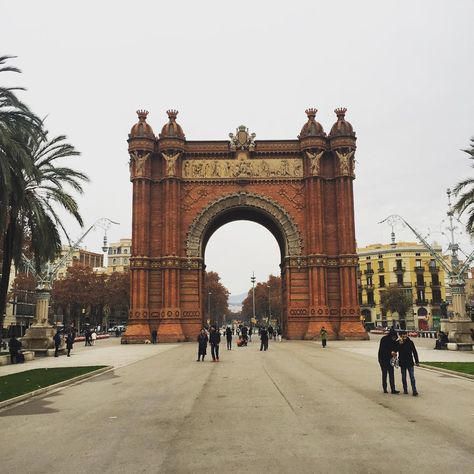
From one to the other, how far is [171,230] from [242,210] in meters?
7.29

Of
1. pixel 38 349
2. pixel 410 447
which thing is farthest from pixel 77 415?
pixel 38 349

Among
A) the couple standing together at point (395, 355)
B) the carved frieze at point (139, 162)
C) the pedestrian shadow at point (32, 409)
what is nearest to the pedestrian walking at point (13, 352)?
the pedestrian shadow at point (32, 409)

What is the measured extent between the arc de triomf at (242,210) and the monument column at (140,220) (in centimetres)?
9

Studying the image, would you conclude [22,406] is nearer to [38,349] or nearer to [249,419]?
[249,419]

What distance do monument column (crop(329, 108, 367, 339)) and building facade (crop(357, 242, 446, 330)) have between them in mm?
44776

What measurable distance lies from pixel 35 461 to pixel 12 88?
620 inches

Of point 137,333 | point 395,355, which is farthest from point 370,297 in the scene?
point 395,355

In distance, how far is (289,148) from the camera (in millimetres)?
47281

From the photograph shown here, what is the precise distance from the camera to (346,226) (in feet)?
149

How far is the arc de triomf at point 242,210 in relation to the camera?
44.1 meters

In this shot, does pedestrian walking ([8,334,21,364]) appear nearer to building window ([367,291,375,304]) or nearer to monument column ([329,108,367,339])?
monument column ([329,108,367,339])

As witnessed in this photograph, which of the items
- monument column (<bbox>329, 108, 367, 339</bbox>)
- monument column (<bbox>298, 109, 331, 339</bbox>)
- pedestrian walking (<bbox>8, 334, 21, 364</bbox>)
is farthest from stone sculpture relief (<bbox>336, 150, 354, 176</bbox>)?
pedestrian walking (<bbox>8, 334, 21, 364</bbox>)

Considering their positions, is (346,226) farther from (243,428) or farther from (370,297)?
(370,297)

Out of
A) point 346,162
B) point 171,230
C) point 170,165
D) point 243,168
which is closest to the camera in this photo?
point 171,230
